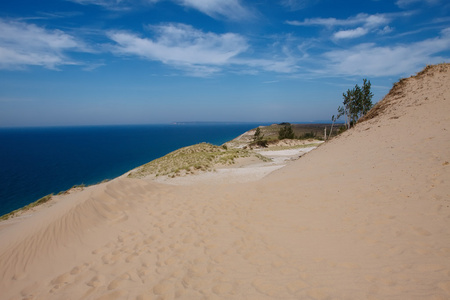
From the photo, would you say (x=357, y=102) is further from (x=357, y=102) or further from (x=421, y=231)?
(x=421, y=231)

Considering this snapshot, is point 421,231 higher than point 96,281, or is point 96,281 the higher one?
point 421,231

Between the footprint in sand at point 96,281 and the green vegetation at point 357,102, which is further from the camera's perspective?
the green vegetation at point 357,102

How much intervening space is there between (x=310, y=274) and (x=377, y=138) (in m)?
9.23

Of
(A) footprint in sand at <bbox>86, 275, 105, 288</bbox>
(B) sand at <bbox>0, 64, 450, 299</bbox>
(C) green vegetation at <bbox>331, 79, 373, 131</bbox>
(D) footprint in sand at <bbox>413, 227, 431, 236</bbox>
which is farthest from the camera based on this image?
(C) green vegetation at <bbox>331, 79, 373, 131</bbox>

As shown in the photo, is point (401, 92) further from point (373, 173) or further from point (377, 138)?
point (373, 173)

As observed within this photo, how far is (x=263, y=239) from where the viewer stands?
4.81 meters

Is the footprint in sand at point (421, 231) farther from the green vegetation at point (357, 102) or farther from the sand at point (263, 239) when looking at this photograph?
the green vegetation at point (357, 102)

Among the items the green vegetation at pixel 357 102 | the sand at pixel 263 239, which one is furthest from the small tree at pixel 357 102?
the sand at pixel 263 239

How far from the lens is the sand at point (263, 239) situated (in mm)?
3287

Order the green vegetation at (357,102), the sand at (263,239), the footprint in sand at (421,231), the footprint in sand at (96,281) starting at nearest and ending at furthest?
the sand at (263,239) → the footprint in sand at (96,281) → the footprint in sand at (421,231) → the green vegetation at (357,102)

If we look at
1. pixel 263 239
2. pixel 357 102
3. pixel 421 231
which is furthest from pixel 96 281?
pixel 357 102

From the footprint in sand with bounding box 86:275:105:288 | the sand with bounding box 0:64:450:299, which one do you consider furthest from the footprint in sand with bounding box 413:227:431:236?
the footprint in sand with bounding box 86:275:105:288

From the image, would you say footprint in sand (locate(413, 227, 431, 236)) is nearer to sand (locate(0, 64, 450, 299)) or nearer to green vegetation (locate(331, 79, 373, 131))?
sand (locate(0, 64, 450, 299))

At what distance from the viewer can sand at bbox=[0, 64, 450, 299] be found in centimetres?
329
